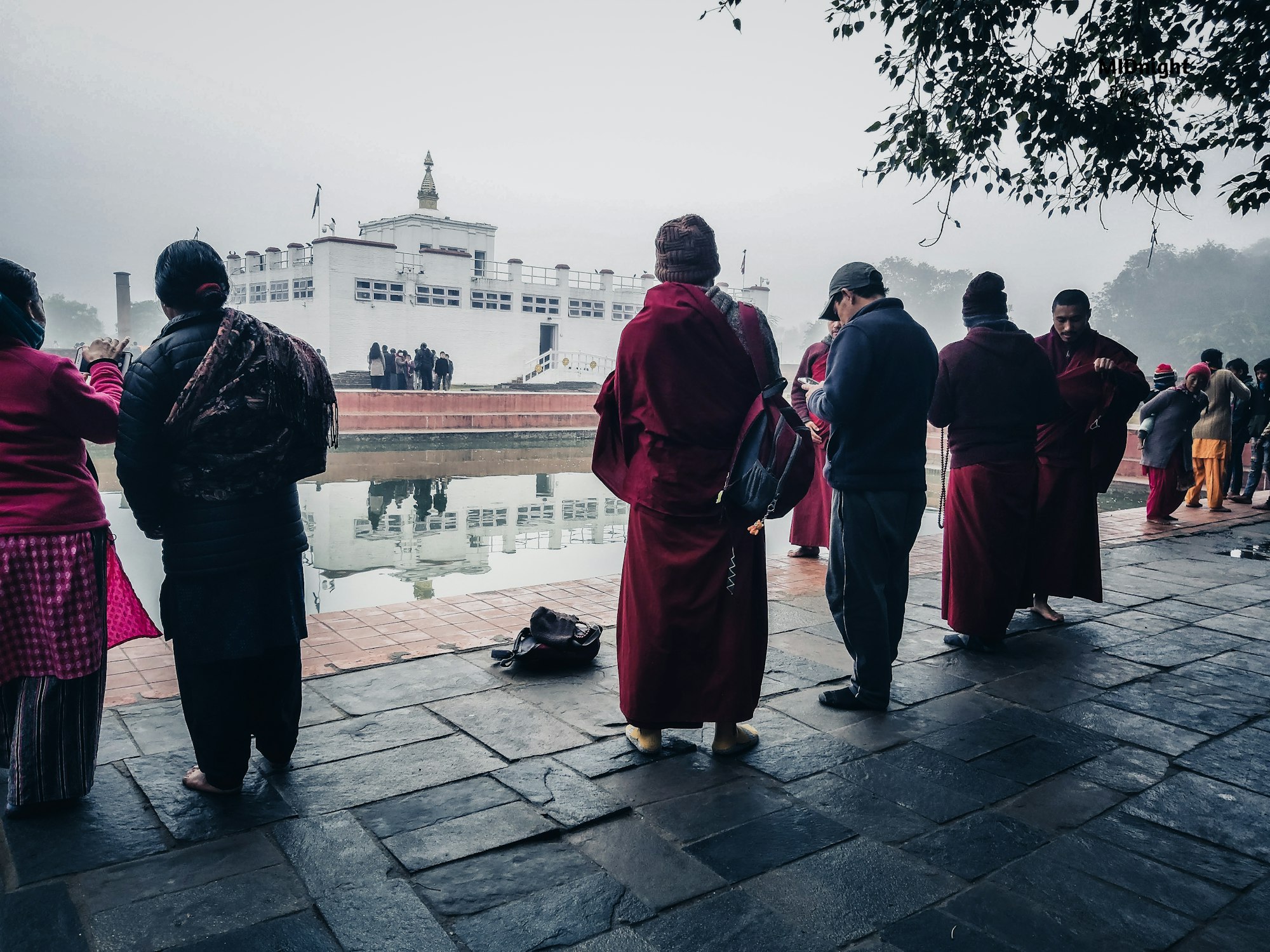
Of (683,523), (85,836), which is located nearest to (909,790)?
(683,523)

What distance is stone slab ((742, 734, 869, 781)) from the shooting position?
2900 mm

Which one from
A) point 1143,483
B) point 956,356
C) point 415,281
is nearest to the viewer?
point 956,356

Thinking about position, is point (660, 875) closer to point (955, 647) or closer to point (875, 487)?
point (875, 487)

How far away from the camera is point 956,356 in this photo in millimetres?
4090

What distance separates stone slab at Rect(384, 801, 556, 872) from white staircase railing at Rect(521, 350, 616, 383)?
33.8 metres

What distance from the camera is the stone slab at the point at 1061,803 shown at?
8.50ft

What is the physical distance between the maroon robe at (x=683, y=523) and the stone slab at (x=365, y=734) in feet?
2.53

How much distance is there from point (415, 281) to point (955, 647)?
34.0 meters

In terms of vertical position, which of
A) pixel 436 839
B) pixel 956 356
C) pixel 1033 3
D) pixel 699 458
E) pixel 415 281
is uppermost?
pixel 415 281

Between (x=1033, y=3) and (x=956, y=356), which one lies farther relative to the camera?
(x=1033, y=3)

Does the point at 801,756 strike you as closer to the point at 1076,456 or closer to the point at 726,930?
the point at 726,930

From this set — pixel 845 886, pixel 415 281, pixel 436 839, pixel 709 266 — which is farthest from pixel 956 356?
pixel 415 281

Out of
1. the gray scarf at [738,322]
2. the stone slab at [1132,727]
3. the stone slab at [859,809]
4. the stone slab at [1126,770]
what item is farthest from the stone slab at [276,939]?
the stone slab at [1132,727]

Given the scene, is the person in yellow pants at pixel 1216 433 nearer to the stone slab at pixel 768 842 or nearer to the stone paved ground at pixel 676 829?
the stone paved ground at pixel 676 829
